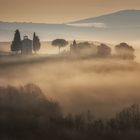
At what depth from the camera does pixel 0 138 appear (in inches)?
7470

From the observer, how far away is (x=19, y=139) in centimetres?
19888

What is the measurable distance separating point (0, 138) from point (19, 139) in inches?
416
